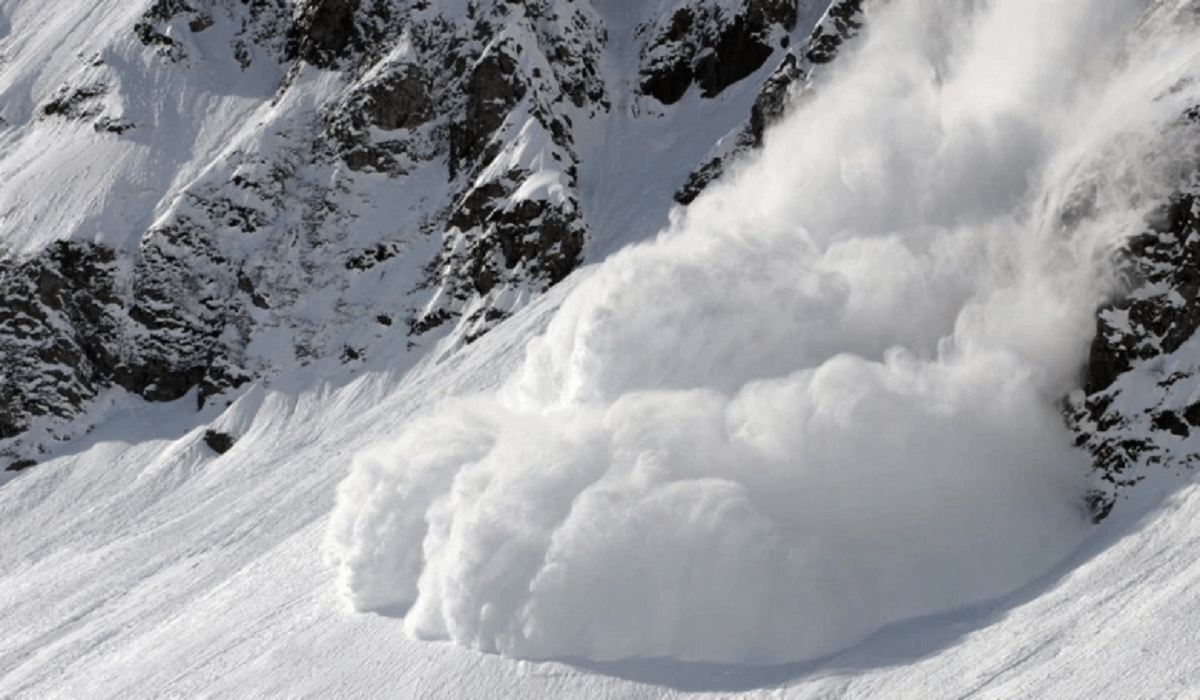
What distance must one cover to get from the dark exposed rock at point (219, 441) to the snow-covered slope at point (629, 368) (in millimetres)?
358

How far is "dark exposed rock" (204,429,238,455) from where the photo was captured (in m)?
89.2

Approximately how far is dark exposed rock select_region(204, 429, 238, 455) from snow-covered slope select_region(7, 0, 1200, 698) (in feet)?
1.18

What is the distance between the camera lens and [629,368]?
64.8 meters

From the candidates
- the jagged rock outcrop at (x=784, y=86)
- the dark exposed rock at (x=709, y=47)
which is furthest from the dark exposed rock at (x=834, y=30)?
the dark exposed rock at (x=709, y=47)

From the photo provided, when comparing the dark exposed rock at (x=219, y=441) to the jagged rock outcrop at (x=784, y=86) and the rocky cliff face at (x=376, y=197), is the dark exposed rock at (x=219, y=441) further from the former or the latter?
the jagged rock outcrop at (x=784, y=86)

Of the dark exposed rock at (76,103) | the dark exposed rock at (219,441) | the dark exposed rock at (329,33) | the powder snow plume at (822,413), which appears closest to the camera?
the powder snow plume at (822,413)

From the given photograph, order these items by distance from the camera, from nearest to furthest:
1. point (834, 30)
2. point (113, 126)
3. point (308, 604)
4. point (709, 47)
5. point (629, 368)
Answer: point (308, 604) < point (629, 368) < point (834, 30) < point (709, 47) < point (113, 126)

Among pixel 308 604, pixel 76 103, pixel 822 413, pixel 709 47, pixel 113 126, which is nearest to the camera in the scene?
pixel 822 413

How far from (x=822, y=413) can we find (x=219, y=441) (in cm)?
4751

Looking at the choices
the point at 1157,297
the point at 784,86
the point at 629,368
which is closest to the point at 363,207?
the point at 784,86

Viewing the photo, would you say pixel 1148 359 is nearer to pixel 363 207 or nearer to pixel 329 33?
pixel 363 207

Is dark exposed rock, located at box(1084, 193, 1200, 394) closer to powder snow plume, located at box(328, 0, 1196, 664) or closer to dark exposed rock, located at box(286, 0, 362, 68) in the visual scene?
powder snow plume, located at box(328, 0, 1196, 664)

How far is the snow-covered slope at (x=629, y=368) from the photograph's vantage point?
51562mm

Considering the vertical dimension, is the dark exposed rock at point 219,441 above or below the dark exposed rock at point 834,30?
above
